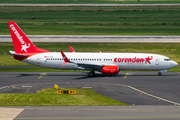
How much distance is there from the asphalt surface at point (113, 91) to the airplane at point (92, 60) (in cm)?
158

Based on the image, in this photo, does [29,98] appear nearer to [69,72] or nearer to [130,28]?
[69,72]

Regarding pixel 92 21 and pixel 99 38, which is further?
pixel 92 21

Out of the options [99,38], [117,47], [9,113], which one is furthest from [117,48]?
[9,113]

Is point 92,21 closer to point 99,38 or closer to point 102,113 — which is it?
point 99,38

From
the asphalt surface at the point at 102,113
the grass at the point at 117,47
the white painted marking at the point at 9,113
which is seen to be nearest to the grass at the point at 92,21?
the grass at the point at 117,47

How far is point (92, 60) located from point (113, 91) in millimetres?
13826

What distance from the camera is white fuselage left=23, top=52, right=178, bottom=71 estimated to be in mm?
49594

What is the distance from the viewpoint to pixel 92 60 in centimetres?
5031

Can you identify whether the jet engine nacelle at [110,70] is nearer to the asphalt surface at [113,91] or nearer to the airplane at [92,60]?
the airplane at [92,60]

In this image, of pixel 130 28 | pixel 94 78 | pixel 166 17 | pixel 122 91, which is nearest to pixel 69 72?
pixel 94 78

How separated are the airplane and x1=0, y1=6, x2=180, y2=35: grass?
45.0 meters

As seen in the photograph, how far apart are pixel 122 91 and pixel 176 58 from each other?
33428 mm

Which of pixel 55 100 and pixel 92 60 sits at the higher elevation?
pixel 92 60

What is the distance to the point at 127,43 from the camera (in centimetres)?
7806
